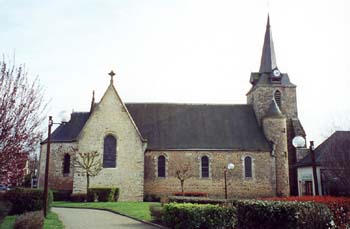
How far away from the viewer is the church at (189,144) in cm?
2764

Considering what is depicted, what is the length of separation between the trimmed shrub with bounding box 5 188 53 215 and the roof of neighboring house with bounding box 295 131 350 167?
18.2 m

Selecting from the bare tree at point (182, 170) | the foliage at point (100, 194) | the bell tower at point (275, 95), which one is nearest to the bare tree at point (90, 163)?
the foliage at point (100, 194)

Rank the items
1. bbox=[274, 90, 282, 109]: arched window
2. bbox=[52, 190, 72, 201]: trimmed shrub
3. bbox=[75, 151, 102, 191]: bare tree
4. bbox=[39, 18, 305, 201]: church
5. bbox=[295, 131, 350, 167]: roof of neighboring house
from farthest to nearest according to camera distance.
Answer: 1. bbox=[274, 90, 282, 109]: arched window
2. bbox=[39, 18, 305, 201]: church
3. bbox=[52, 190, 72, 201]: trimmed shrub
4. bbox=[75, 151, 102, 191]: bare tree
5. bbox=[295, 131, 350, 167]: roof of neighboring house

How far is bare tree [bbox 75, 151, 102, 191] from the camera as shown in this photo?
1046 inches

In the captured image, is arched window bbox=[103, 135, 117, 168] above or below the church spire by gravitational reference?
below

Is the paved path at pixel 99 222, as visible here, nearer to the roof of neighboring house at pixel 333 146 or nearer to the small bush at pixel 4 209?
the small bush at pixel 4 209

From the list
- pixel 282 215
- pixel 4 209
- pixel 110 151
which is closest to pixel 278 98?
pixel 110 151

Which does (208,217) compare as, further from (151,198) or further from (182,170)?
(182,170)

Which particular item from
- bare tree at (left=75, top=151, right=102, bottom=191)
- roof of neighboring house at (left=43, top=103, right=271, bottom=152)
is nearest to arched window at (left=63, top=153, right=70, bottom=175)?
roof of neighboring house at (left=43, top=103, right=271, bottom=152)

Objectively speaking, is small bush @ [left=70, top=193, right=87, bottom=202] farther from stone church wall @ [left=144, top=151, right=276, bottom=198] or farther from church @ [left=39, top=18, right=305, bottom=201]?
stone church wall @ [left=144, top=151, right=276, bottom=198]

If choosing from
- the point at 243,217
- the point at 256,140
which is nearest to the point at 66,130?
the point at 256,140

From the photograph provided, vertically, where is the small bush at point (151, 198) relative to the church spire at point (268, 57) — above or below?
below

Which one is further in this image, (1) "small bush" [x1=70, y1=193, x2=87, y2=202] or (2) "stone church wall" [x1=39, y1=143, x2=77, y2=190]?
(2) "stone church wall" [x1=39, y1=143, x2=77, y2=190]

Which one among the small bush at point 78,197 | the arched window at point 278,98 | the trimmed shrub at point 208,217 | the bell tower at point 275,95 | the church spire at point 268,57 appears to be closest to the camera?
the trimmed shrub at point 208,217
